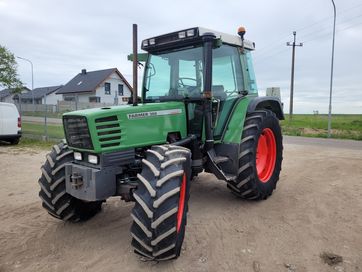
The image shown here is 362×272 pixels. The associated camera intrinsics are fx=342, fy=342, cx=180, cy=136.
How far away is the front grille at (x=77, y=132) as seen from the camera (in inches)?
149

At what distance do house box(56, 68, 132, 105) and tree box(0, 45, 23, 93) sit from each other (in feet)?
37.2

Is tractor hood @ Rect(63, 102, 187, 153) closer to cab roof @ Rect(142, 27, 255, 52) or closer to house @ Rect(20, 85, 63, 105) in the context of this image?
cab roof @ Rect(142, 27, 255, 52)

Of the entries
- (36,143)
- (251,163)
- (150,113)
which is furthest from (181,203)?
(36,143)

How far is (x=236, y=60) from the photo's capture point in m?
5.24

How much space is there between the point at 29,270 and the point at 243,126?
3.26 meters

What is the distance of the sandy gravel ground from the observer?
346 centimetres

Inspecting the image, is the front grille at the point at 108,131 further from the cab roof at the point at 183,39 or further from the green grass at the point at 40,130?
the green grass at the point at 40,130

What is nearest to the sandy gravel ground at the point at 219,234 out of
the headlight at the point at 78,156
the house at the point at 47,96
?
the headlight at the point at 78,156

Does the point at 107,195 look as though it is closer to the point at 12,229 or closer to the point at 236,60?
the point at 12,229

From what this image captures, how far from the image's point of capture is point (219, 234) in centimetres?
407

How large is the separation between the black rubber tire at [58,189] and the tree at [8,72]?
938 inches

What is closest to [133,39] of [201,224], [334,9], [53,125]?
[201,224]

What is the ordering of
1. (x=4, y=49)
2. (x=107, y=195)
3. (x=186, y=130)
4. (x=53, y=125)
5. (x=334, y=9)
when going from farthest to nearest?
1. (x=4, y=49)
2. (x=334, y=9)
3. (x=53, y=125)
4. (x=186, y=130)
5. (x=107, y=195)

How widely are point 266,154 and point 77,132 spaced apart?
3289 millimetres
